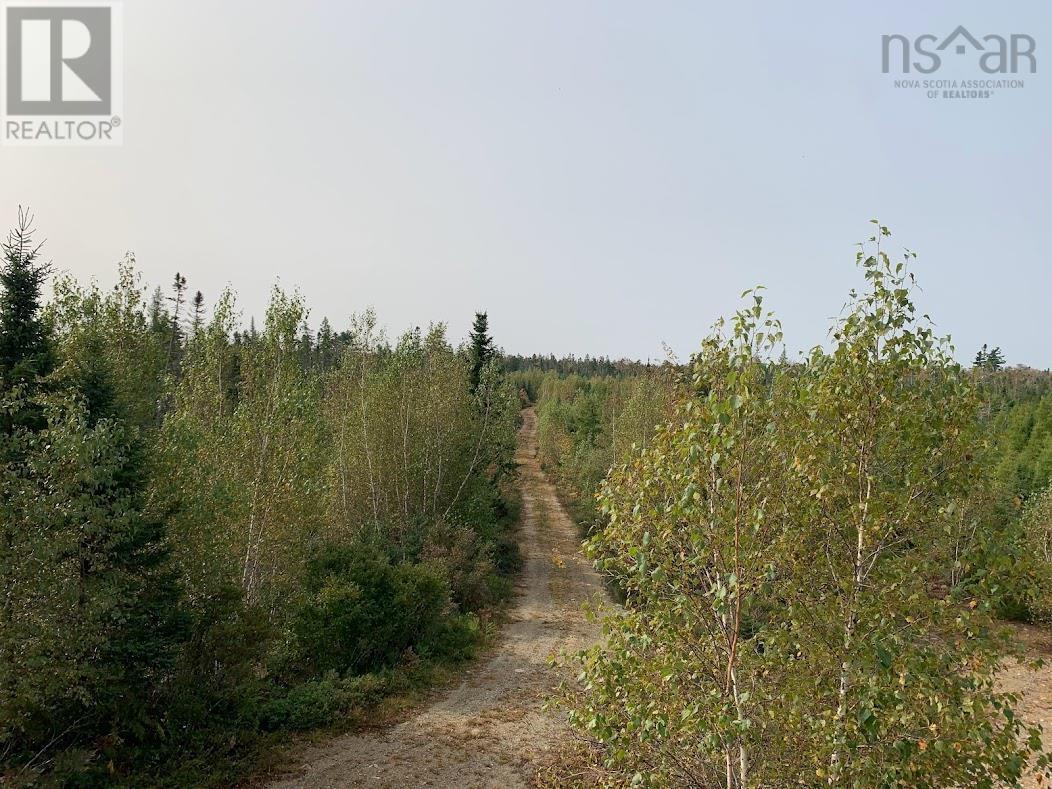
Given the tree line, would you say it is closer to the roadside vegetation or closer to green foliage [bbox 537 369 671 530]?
green foliage [bbox 537 369 671 530]

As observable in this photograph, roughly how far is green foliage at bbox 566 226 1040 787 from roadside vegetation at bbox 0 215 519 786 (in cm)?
909

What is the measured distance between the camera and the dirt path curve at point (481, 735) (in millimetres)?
13082

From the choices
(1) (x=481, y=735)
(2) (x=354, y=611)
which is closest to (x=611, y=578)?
(1) (x=481, y=735)

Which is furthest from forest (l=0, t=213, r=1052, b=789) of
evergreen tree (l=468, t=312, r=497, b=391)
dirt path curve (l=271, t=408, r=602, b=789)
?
evergreen tree (l=468, t=312, r=497, b=391)

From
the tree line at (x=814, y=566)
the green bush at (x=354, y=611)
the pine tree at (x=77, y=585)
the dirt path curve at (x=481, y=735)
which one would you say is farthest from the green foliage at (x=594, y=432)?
the pine tree at (x=77, y=585)

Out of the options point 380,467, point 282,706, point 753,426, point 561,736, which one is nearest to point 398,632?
point 282,706

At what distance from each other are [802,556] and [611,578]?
3965mm

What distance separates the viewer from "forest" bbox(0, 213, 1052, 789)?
16.9 ft

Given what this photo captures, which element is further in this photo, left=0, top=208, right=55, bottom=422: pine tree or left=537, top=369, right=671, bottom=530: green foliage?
left=537, top=369, right=671, bottom=530: green foliage

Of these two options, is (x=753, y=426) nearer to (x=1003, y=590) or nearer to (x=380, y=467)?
(x=1003, y=590)

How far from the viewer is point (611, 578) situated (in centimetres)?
943

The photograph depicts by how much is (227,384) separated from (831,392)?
27.4 metres

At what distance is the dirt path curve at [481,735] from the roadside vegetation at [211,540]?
4.29 ft

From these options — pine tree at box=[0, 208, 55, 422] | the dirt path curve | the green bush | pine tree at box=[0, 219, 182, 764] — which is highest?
pine tree at box=[0, 208, 55, 422]
